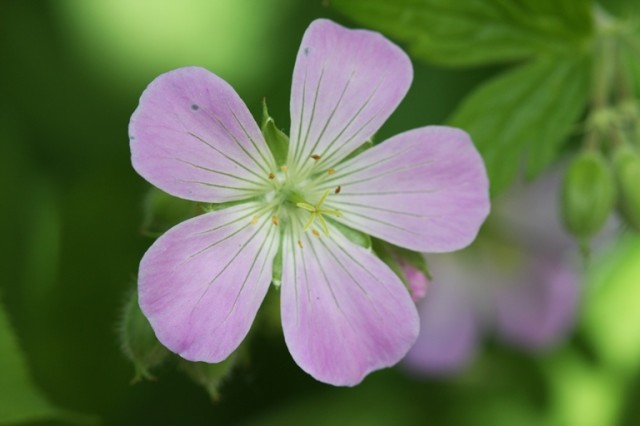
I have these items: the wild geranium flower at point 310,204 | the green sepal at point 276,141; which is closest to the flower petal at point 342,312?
the wild geranium flower at point 310,204

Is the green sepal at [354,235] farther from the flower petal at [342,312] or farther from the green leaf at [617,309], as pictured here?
the green leaf at [617,309]

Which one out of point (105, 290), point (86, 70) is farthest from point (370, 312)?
point (86, 70)

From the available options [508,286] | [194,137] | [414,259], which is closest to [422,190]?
[414,259]

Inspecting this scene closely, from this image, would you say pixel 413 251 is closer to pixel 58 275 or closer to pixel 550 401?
pixel 58 275

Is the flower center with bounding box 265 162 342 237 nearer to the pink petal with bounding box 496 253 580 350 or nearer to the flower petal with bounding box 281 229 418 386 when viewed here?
the flower petal with bounding box 281 229 418 386

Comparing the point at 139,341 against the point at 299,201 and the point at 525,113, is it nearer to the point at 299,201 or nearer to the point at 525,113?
the point at 299,201

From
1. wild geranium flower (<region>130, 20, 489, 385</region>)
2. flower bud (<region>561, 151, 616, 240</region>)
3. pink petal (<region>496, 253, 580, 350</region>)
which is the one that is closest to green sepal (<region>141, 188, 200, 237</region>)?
wild geranium flower (<region>130, 20, 489, 385</region>)

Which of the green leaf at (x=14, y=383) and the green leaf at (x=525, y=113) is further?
the green leaf at (x=525, y=113)
